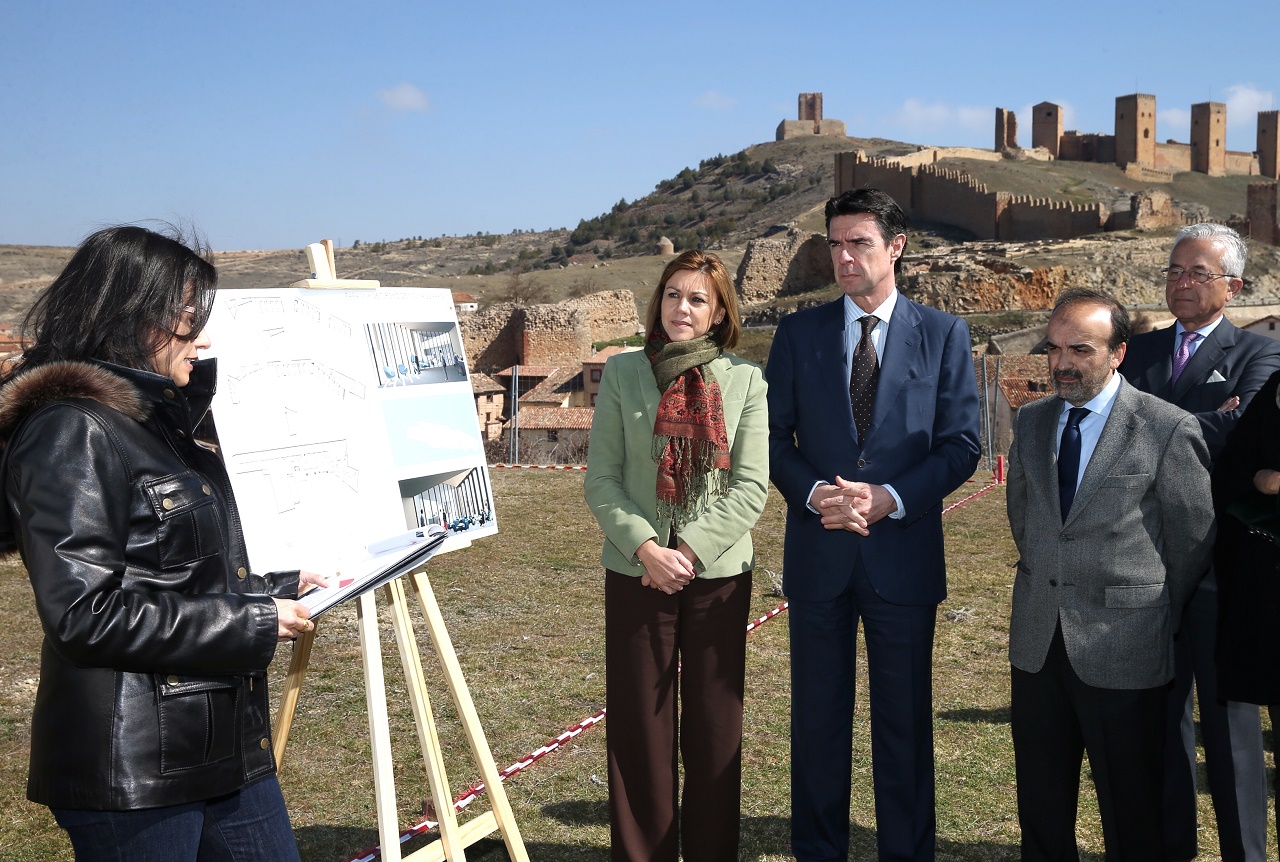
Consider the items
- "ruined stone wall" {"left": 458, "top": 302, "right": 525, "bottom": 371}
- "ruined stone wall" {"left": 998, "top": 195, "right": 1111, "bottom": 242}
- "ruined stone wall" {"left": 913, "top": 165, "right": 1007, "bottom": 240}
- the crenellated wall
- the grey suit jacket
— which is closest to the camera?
the grey suit jacket

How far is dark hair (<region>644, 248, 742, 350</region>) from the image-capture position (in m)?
3.25

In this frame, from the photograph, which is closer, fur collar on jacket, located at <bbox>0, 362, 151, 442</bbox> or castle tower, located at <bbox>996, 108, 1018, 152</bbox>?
fur collar on jacket, located at <bbox>0, 362, 151, 442</bbox>

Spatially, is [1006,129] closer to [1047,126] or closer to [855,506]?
[1047,126]

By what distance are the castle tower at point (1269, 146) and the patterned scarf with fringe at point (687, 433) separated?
8584 cm

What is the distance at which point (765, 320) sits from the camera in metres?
38.3

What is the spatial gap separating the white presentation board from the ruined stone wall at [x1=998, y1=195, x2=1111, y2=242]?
4661cm

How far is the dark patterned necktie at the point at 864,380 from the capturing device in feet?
11.1

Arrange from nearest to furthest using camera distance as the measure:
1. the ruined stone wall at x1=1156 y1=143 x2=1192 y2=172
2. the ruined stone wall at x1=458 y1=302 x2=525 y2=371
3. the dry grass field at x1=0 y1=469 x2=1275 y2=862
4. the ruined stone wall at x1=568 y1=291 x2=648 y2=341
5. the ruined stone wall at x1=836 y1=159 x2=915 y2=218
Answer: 1. the dry grass field at x1=0 y1=469 x2=1275 y2=862
2. the ruined stone wall at x1=458 y1=302 x2=525 y2=371
3. the ruined stone wall at x1=568 y1=291 x2=648 y2=341
4. the ruined stone wall at x1=836 y1=159 x2=915 y2=218
5. the ruined stone wall at x1=1156 y1=143 x2=1192 y2=172

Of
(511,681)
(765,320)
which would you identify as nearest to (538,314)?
(765,320)

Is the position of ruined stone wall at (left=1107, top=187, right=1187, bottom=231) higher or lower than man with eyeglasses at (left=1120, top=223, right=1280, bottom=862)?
higher

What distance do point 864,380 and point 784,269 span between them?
138 feet

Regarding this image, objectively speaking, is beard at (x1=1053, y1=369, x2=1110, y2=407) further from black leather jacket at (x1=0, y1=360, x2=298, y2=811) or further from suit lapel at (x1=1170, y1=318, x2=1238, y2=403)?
black leather jacket at (x1=0, y1=360, x2=298, y2=811)

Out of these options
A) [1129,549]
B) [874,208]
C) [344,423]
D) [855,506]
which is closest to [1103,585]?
[1129,549]

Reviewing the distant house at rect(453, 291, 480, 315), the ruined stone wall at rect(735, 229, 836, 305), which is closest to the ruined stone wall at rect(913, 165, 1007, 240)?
the ruined stone wall at rect(735, 229, 836, 305)
